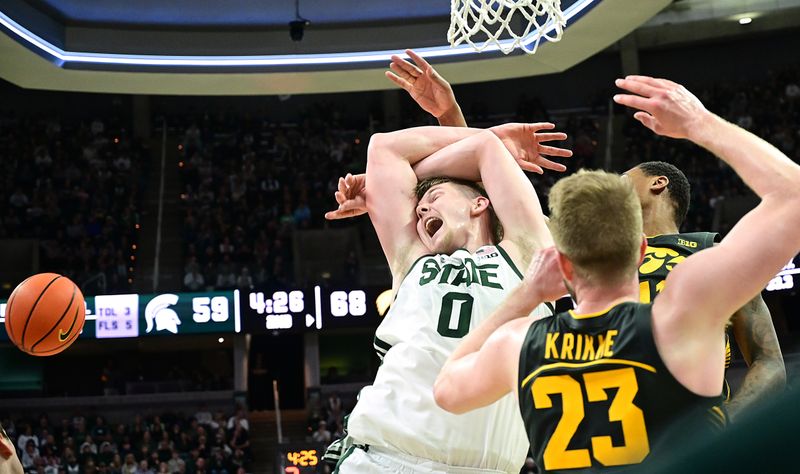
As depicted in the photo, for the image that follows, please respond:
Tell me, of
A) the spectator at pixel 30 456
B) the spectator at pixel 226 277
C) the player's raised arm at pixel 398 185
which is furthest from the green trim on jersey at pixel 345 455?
the spectator at pixel 226 277

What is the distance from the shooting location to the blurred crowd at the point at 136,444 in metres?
15.4

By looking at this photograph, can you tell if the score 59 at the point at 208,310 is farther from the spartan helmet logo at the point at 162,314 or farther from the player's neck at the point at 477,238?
the player's neck at the point at 477,238

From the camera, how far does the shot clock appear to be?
11.8 m

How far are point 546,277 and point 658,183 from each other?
1932 millimetres

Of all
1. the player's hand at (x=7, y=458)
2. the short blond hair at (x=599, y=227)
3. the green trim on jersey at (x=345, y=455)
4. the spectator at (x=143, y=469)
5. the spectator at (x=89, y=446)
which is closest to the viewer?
the short blond hair at (x=599, y=227)

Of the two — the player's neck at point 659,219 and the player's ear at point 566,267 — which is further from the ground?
the player's neck at point 659,219

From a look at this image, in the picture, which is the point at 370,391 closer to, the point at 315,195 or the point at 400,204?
the point at 400,204

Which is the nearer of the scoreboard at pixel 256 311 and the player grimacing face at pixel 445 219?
the player grimacing face at pixel 445 219

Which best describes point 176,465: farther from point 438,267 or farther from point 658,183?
point 438,267

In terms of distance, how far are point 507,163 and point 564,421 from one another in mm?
1574

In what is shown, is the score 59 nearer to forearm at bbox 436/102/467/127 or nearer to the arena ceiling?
the arena ceiling

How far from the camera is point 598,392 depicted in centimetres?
197

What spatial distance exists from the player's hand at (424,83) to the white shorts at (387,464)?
1.56 metres

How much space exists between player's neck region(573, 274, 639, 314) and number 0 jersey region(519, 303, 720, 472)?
3cm
